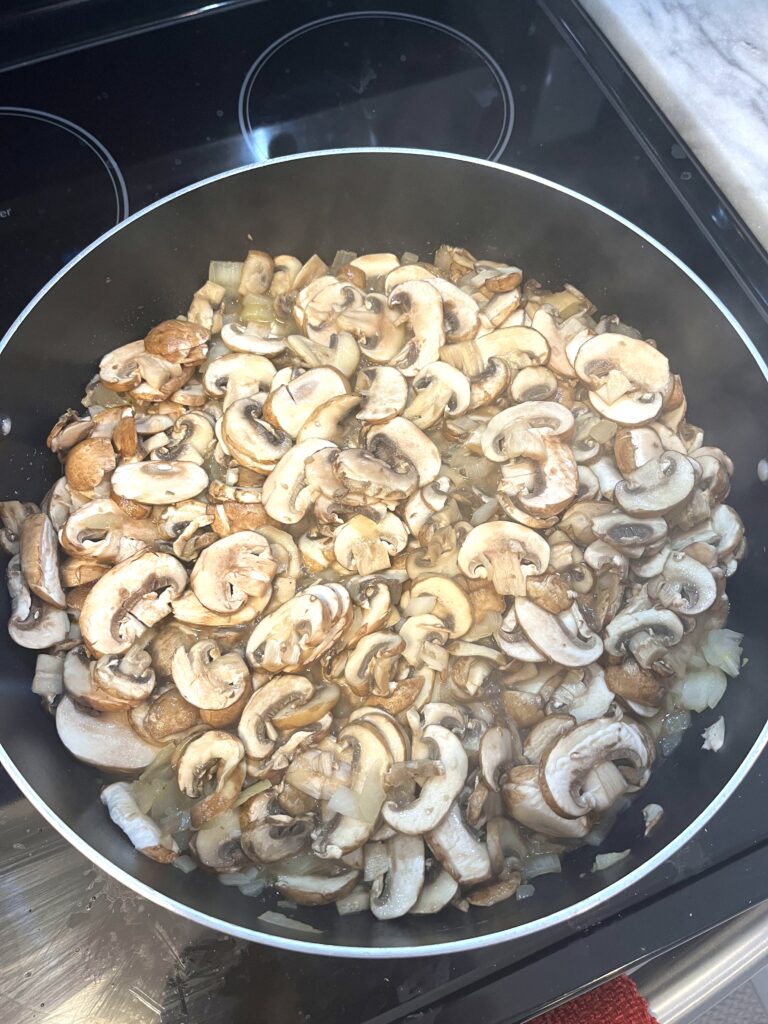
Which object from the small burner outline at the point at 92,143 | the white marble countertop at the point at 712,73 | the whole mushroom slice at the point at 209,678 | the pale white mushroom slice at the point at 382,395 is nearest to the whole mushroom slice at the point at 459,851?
the whole mushroom slice at the point at 209,678

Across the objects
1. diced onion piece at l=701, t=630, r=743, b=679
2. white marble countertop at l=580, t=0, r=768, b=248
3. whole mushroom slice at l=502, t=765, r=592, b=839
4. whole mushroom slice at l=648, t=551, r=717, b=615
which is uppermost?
white marble countertop at l=580, t=0, r=768, b=248

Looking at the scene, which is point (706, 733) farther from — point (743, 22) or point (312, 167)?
point (743, 22)

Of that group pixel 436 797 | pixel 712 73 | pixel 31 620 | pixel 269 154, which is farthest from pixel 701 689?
pixel 269 154

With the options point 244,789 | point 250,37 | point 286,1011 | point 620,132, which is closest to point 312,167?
point 250,37

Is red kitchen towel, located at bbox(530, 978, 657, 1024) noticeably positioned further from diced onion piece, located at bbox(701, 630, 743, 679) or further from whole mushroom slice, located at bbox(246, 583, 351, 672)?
whole mushroom slice, located at bbox(246, 583, 351, 672)

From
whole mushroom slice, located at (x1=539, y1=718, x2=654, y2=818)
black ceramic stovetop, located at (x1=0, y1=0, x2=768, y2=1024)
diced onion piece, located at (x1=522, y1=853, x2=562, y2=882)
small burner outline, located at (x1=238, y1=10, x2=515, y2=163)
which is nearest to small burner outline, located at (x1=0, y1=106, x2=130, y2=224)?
black ceramic stovetop, located at (x1=0, y1=0, x2=768, y2=1024)
